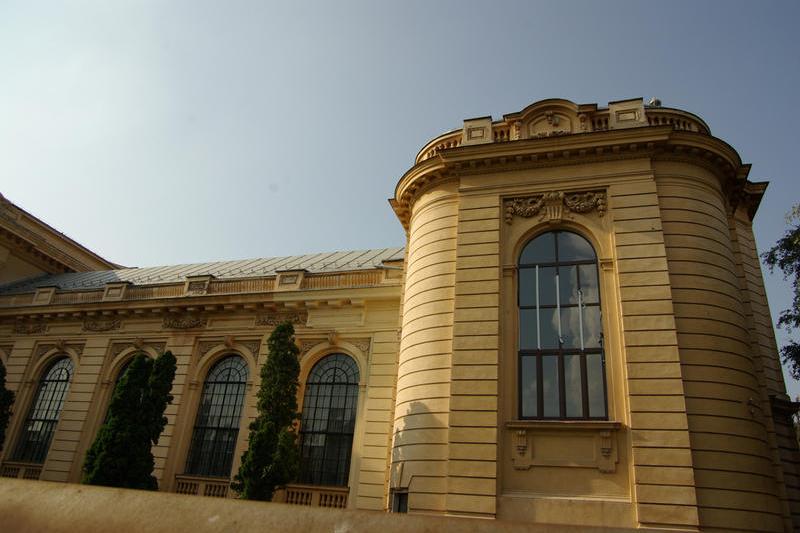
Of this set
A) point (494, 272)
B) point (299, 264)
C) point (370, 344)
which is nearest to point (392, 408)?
point (370, 344)

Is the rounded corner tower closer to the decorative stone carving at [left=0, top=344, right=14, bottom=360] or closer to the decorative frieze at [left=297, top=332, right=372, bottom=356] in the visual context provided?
the decorative frieze at [left=297, top=332, right=372, bottom=356]

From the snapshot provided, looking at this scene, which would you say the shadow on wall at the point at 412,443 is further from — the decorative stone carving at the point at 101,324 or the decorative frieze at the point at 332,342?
the decorative stone carving at the point at 101,324

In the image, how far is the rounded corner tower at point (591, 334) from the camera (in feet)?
48.8

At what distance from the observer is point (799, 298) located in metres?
20.2

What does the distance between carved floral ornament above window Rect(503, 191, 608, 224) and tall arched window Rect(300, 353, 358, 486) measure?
9474 mm

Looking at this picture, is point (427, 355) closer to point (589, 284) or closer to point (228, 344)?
point (589, 284)

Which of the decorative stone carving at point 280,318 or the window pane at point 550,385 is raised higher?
the decorative stone carving at point 280,318

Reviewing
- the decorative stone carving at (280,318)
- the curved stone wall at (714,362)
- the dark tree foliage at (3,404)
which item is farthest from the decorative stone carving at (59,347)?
the curved stone wall at (714,362)

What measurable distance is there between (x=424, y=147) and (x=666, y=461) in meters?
13.5

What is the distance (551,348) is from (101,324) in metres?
22.7

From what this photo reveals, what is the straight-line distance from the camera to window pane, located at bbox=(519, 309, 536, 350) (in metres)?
17.5

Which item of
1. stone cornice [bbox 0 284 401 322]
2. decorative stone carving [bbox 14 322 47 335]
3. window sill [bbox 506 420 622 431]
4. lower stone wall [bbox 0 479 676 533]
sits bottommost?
lower stone wall [bbox 0 479 676 533]

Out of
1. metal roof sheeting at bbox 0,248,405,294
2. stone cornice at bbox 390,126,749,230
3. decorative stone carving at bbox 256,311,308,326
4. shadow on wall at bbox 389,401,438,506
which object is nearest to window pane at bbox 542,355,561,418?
shadow on wall at bbox 389,401,438,506

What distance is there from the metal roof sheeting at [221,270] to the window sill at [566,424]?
14.0 meters
